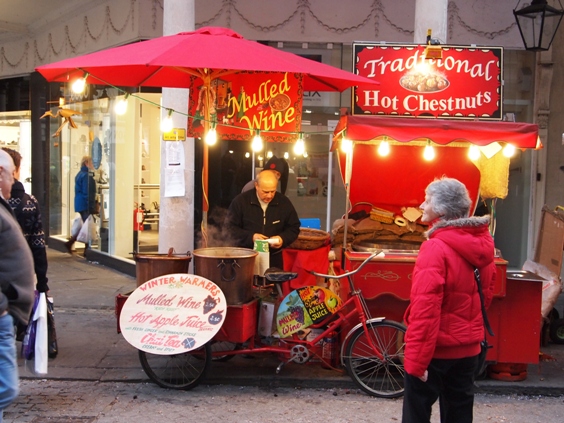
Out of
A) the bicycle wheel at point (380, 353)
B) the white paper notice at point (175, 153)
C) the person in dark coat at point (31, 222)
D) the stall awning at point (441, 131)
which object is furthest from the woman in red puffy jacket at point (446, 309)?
the white paper notice at point (175, 153)

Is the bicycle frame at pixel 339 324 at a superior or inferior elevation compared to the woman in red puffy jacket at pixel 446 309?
inferior

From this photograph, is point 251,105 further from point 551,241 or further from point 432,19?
point 551,241

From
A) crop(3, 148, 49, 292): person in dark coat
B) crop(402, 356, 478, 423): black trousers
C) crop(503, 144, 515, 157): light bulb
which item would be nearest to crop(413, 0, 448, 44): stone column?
crop(503, 144, 515, 157): light bulb

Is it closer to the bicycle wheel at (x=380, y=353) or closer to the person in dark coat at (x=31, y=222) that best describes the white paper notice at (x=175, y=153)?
the person in dark coat at (x=31, y=222)

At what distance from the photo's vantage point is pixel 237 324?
5.56 meters

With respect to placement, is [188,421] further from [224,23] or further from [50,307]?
[224,23]

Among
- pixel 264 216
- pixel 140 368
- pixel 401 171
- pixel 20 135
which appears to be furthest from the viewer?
pixel 20 135

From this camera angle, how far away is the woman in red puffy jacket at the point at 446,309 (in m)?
3.59

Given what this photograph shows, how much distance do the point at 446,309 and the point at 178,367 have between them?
116 inches

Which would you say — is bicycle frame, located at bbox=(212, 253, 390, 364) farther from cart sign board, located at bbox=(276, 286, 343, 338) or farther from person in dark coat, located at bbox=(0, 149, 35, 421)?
person in dark coat, located at bbox=(0, 149, 35, 421)

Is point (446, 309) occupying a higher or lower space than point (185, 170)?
lower

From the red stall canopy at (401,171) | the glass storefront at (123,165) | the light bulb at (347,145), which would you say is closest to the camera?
the light bulb at (347,145)

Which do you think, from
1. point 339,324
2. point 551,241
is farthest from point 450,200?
point 551,241

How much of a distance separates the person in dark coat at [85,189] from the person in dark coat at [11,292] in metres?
8.50
